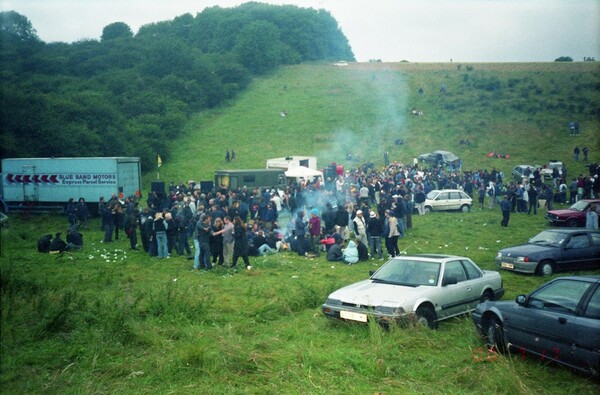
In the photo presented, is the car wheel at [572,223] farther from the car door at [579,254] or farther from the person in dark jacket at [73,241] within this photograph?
the person in dark jacket at [73,241]

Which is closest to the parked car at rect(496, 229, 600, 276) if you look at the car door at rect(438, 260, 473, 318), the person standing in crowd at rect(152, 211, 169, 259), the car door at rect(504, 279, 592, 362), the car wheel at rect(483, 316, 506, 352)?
the car door at rect(438, 260, 473, 318)

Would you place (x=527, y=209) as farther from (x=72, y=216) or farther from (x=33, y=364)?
(x=33, y=364)

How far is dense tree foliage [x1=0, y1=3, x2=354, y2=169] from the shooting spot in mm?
29250

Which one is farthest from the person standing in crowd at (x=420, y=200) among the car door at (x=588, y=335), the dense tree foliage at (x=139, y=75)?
the car door at (x=588, y=335)

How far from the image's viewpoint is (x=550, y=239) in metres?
14.5

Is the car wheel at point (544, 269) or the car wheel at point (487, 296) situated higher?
the car wheel at point (487, 296)

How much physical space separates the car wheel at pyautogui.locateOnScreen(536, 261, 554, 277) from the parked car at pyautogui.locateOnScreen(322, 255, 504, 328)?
3.85 metres

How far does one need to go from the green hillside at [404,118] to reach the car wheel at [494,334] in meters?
35.3

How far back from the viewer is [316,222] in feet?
56.9

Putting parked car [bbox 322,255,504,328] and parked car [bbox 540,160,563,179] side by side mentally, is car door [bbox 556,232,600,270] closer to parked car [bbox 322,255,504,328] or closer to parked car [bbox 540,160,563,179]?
parked car [bbox 322,255,504,328]

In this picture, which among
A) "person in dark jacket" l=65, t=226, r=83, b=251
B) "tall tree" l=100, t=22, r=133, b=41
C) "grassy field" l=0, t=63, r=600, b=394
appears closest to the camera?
"grassy field" l=0, t=63, r=600, b=394

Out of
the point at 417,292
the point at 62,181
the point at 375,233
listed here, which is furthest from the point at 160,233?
the point at 62,181

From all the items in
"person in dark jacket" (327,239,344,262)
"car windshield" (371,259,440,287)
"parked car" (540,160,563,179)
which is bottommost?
"person in dark jacket" (327,239,344,262)

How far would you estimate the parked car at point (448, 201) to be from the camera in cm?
2741
